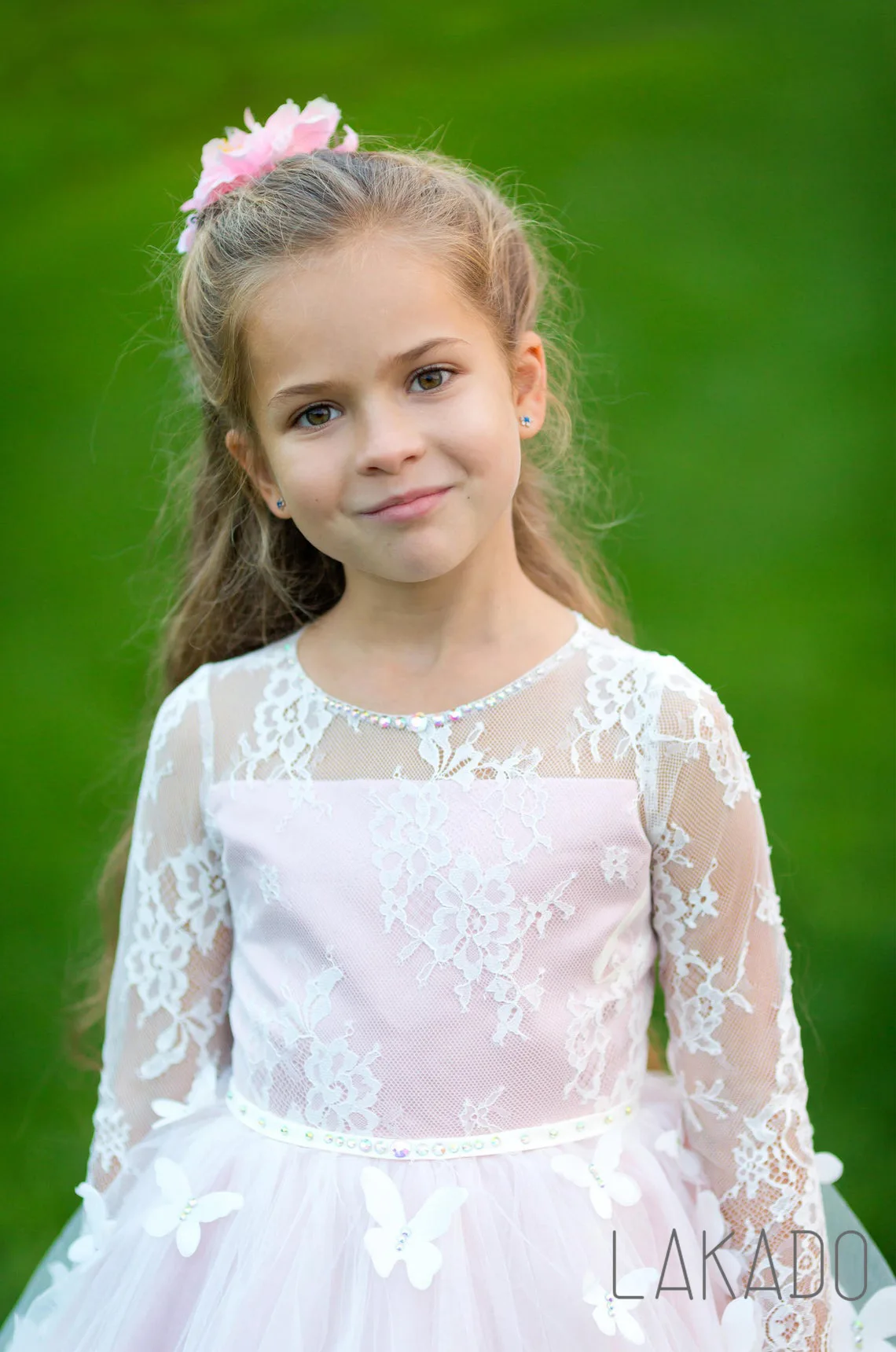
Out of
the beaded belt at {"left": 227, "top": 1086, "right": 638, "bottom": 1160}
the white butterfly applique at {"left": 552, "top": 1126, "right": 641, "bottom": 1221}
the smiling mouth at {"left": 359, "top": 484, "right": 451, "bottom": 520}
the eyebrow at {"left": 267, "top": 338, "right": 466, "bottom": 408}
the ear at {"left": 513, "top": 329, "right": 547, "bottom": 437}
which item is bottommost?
the white butterfly applique at {"left": 552, "top": 1126, "right": 641, "bottom": 1221}

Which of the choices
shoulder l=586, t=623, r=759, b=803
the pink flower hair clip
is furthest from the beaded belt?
the pink flower hair clip

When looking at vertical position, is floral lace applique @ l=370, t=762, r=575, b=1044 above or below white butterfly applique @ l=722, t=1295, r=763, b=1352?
above

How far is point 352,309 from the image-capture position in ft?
4.75

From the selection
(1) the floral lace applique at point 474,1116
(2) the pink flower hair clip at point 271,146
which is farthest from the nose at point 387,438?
(1) the floral lace applique at point 474,1116

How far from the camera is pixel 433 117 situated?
369 cm

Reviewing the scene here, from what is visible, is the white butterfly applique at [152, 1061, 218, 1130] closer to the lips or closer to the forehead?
the lips

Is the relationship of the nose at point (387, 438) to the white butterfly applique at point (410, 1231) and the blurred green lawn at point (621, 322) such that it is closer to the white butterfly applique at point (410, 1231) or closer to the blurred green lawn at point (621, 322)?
the white butterfly applique at point (410, 1231)

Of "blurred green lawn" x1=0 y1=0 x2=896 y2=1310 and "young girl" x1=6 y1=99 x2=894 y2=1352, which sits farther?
"blurred green lawn" x1=0 y1=0 x2=896 y2=1310

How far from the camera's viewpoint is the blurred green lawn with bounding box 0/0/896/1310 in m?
3.37

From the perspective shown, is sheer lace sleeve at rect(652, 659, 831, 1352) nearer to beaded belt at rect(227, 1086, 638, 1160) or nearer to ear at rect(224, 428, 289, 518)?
beaded belt at rect(227, 1086, 638, 1160)

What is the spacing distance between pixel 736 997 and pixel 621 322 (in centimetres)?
253

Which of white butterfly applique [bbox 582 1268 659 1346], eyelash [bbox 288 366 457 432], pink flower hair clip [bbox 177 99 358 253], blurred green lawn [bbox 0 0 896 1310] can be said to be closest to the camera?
white butterfly applique [bbox 582 1268 659 1346]

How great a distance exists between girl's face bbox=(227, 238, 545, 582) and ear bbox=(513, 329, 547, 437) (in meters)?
0.11

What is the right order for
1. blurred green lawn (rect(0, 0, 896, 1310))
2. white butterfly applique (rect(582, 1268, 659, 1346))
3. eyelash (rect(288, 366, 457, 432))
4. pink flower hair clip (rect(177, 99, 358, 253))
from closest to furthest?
white butterfly applique (rect(582, 1268, 659, 1346))
eyelash (rect(288, 366, 457, 432))
pink flower hair clip (rect(177, 99, 358, 253))
blurred green lawn (rect(0, 0, 896, 1310))
